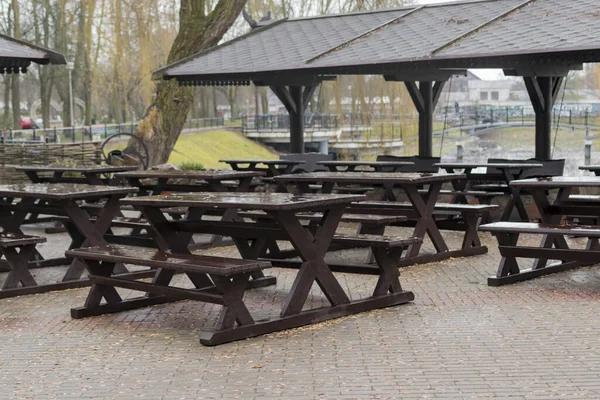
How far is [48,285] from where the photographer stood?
8.98m

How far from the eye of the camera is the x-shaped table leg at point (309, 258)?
713cm

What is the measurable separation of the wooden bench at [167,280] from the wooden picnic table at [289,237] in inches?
2.2

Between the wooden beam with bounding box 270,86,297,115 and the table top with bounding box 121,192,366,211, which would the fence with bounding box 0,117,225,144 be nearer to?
the wooden beam with bounding box 270,86,297,115

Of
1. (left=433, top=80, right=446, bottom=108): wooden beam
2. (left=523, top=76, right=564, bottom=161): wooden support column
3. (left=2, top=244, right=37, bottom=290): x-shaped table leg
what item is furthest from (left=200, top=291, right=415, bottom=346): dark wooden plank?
(left=433, top=80, right=446, bottom=108): wooden beam

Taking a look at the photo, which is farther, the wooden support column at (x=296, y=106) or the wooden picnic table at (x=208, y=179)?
the wooden support column at (x=296, y=106)

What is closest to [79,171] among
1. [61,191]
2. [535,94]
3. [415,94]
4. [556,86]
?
[61,191]

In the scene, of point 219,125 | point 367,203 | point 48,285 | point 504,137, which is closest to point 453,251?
point 367,203

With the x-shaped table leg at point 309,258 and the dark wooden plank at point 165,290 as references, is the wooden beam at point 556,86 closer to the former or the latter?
the x-shaped table leg at point 309,258

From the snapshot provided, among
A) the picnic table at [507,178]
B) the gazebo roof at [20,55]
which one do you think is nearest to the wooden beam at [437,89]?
the picnic table at [507,178]

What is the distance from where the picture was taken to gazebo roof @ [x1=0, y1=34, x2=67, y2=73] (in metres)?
11.0

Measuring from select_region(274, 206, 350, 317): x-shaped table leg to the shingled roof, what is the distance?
5126mm

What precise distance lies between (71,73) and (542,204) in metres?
36.1

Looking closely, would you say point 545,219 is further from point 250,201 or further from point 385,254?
point 250,201

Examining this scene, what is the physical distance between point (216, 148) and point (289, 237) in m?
41.2
